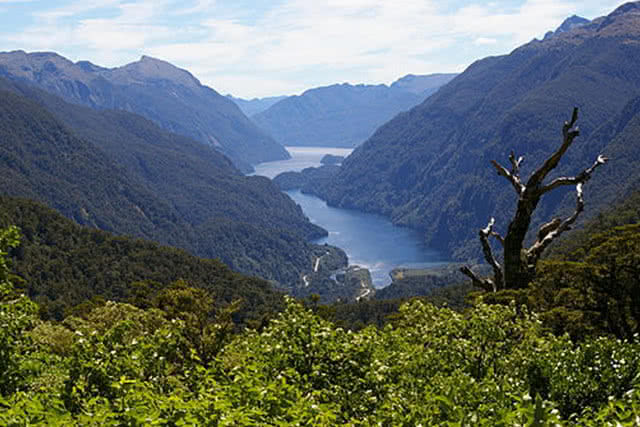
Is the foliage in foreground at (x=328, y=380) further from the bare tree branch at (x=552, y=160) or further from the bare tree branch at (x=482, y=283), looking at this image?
the bare tree branch at (x=482, y=283)

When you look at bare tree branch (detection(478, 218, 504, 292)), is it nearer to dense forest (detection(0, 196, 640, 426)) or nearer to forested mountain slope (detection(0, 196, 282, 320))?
dense forest (detection(0, 196, 640, 426))

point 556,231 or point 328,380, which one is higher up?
point 556,231

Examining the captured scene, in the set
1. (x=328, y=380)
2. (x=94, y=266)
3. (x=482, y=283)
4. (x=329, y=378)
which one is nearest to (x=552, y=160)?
(x=482, y=283)

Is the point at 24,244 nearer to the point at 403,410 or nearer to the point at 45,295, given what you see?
the point at 45,295

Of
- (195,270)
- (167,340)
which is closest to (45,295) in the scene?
(195,270)

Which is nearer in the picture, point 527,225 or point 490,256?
point 527,225

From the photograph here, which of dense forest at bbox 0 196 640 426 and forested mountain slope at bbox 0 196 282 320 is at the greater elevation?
dense forest at bbox 0 196 640 426

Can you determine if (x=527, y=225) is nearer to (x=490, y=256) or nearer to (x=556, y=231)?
(x=556, y=231)

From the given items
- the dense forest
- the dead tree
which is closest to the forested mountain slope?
the dead tree

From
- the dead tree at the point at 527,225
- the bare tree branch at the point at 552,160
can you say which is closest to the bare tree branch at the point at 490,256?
the dead tree at the point at 527,225
